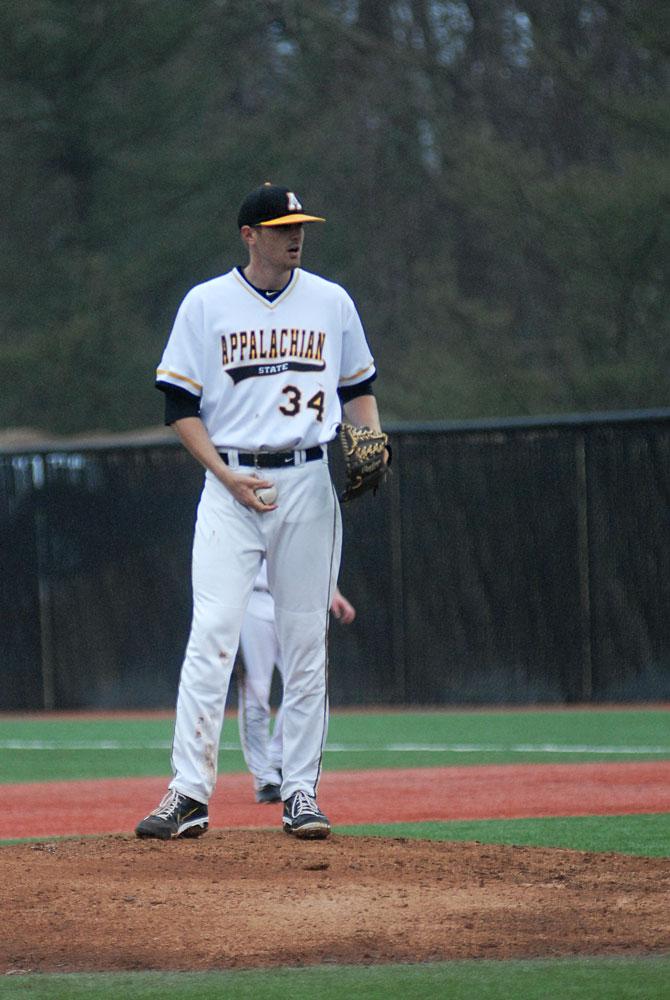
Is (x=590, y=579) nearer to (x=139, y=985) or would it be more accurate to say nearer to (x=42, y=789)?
(x=42, y=789)

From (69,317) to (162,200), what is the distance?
2.46m

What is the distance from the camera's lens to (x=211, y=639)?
5820 mm

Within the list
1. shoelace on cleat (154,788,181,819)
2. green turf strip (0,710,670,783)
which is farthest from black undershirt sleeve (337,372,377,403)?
green turf strip (0,710,670,783)

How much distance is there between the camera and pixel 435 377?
25.5 m

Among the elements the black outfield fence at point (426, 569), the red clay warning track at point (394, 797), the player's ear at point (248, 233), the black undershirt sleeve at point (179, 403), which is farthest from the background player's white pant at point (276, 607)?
the black outfield fence at point (426, 569)

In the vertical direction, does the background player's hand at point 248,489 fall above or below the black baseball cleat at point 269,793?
above

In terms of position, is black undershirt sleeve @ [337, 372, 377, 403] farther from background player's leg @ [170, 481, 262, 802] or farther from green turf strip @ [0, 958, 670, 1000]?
green turf strip @ [0, 958, 670, 1000]

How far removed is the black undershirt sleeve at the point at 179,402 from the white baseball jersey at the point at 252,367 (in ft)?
0.06

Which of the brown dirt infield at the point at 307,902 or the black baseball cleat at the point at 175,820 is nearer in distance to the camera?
the brown dirt infield at the point at 307,902

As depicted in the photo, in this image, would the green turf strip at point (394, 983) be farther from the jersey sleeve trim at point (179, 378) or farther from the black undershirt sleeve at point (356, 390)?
the black undershirt sleeve at point (356, 390)

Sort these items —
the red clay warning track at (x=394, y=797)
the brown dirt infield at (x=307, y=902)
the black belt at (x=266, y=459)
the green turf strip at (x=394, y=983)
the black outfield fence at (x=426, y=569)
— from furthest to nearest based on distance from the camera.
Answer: the black outfield fence at (x=426, y=569)
the red clay warning track at (x=394, y=797)
the black belt at (x=266, y=459)
the brown dirt infield at (x=307, y=902)
the green turf strip at (x=394, y=983)

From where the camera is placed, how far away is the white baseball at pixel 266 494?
586 centimetres

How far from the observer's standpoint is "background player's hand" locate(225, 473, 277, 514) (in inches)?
228

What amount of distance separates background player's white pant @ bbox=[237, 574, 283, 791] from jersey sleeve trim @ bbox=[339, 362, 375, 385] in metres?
1.76
